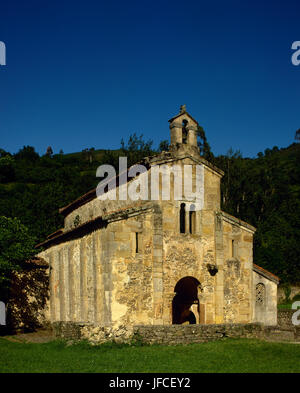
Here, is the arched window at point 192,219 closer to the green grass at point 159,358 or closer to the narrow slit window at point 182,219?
the narrow slit window at point 182,219

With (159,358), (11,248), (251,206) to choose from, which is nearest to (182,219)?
(159,358)

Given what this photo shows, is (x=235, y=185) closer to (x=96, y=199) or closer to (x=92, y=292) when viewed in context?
(x=96, y=199)

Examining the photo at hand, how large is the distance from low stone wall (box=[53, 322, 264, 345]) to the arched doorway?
16.6 ft

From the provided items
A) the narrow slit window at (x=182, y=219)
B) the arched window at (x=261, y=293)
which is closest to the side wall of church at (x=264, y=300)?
the arched window at (x=261, y=293)

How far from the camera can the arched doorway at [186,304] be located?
22422mm

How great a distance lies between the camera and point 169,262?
1952 cm

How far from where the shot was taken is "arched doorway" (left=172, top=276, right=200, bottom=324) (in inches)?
883

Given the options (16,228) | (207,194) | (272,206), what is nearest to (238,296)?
(207,194)

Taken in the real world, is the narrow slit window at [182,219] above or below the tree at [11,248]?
above

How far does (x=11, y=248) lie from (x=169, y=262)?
944 cm

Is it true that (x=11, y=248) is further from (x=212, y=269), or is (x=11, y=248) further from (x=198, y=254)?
(x=212, y=269)

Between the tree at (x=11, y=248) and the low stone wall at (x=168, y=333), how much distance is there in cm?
744

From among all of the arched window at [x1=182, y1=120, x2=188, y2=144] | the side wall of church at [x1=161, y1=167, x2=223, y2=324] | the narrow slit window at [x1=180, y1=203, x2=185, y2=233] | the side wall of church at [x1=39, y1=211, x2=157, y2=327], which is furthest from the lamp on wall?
the arched window at [x1=182, y1=120, x2=188, y2=144]
